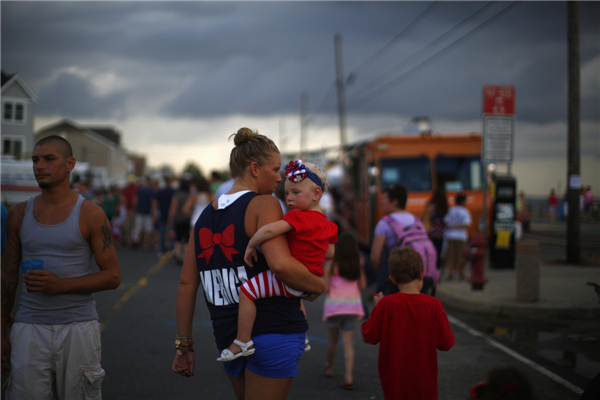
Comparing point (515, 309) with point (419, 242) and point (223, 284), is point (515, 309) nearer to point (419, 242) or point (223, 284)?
point (419, 242)

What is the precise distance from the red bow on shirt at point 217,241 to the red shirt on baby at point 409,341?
4.20 ft

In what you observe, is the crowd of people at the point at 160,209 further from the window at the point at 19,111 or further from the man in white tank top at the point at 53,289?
the man in white tank top at the point at 53,289

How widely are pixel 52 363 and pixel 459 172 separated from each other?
12948 millimetres

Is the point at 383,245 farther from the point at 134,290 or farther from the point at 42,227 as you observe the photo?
the point at 134,290

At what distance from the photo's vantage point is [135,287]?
10.4 metres

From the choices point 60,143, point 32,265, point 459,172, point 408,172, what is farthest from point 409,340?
point 459,172

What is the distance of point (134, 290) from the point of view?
10094mm

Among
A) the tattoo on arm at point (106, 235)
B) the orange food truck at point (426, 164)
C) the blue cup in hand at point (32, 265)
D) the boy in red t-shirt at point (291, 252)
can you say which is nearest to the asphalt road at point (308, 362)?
the tattoo on arm at point (106, 235)

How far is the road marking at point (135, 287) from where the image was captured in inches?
300

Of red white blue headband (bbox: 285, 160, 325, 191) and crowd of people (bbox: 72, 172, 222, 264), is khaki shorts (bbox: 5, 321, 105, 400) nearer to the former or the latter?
red white blue headband (bbox: 285, 160, 325, 191)

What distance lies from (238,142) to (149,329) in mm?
5154

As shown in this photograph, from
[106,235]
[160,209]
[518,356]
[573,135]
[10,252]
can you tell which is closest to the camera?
[10,252]

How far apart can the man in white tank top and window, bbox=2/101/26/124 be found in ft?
4.62

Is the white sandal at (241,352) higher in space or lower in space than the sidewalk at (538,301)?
higher
